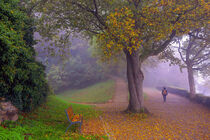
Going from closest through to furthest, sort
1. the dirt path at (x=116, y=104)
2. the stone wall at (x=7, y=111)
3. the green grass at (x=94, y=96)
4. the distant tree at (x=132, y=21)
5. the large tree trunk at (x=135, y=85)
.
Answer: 1. the stone wall at (x=7, y=111)
2. the distant tree at (x=132, y=21)
3. the large tree trunk at (x=135, y=85)
4. the dirt path at (x=116, y=104)
5. the green grass at (x=94, y=96)

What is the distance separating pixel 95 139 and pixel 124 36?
471 centimetres

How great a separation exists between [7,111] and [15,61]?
1.94m

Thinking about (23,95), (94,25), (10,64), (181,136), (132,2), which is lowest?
(181,136)

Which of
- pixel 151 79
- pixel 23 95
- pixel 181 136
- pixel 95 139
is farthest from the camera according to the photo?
pixel 151 79

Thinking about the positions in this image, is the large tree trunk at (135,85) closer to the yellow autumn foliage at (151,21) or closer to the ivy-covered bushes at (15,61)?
the yellow autumn foliage at (151,21)

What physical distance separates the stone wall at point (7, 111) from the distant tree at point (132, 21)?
4.60 meters

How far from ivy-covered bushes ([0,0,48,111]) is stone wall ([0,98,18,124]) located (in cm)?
24

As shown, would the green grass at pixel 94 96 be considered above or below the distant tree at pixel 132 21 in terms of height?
below

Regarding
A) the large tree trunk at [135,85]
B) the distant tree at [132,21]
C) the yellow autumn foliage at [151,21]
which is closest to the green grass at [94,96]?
the large tree trunk at [135,85]

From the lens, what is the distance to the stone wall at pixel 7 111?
202 inches

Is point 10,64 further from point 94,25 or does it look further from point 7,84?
point 94,25

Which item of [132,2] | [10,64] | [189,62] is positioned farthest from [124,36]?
[189,62]

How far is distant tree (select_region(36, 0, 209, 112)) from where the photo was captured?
7180 millimetres

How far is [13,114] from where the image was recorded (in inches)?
216
